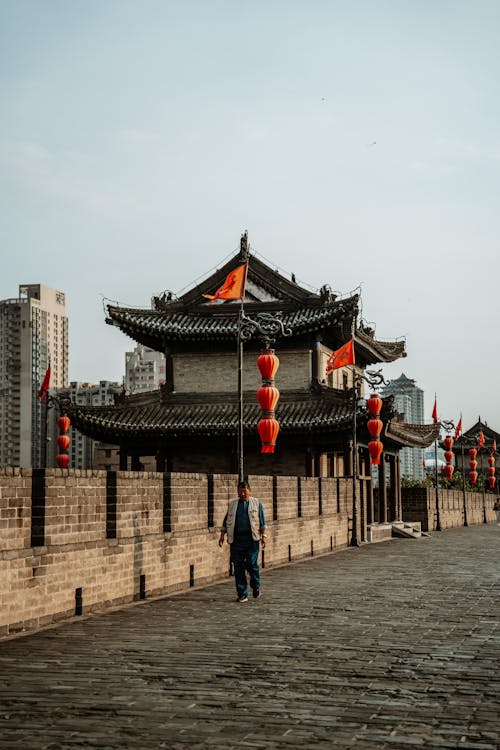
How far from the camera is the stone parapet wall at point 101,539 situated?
10.2m

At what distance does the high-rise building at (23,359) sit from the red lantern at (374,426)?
5888 cm

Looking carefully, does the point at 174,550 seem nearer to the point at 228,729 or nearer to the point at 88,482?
the point at 88,482

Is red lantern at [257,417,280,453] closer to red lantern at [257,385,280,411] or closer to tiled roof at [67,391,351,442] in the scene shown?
red lantern at [257,385,280,411]

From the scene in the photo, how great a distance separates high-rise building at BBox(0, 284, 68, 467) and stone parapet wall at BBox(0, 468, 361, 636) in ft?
236

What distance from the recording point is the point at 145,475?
13.9 meters

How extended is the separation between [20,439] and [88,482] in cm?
7920

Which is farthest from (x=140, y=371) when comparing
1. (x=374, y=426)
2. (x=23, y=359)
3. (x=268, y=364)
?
(x=268, y=364)

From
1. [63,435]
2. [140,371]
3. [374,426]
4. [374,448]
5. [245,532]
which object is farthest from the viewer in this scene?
[140,371]

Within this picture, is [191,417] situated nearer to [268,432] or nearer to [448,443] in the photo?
[268,432]

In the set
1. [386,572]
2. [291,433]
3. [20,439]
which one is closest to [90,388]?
[20,439]

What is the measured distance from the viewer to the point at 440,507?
154 ft

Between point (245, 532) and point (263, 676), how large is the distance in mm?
5882

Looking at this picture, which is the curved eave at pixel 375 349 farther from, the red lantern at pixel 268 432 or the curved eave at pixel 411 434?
the red lantern at pixel 268 432

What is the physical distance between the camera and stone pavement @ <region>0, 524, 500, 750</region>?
536cm
